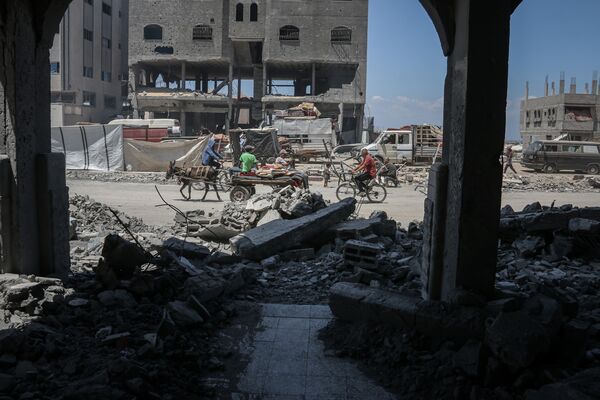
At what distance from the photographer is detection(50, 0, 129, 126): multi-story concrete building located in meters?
39.8

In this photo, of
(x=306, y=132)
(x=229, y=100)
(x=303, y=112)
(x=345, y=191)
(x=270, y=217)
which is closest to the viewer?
(x=270, y=217)

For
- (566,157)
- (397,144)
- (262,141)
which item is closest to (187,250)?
(262,141)

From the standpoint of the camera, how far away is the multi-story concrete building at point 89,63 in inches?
1566

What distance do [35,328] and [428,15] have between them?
449 cm

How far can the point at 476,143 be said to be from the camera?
4.36 meters

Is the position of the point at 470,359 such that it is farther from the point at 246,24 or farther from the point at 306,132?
the point at 246,24

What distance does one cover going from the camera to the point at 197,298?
5.24 meters

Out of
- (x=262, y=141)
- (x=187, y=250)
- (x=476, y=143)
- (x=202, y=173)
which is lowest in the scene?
(x=187, y=250)

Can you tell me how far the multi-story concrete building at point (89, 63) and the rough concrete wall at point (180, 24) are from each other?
4.35 m

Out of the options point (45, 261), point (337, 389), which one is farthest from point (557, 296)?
point (45, 261)

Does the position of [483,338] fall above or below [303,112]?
below

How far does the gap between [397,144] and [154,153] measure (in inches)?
473

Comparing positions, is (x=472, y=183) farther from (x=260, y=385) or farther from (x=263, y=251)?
(x=263, y=251)

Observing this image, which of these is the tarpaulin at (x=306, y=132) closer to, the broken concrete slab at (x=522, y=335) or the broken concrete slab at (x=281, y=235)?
the broken concrete slab at (x=281, y=235)
